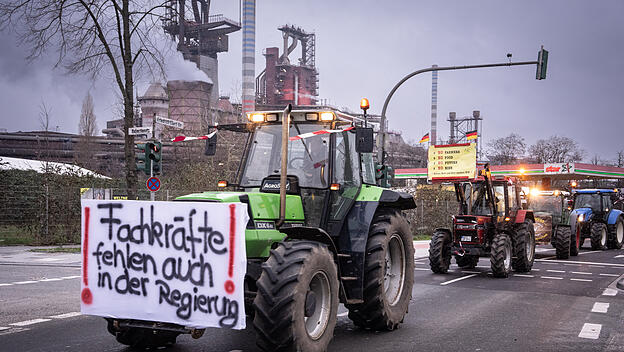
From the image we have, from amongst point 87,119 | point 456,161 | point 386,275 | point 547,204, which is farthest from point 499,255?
point 87,119

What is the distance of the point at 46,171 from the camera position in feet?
84.5

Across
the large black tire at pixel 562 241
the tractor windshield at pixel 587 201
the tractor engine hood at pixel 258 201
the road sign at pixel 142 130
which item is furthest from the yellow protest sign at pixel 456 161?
the tractor engine hood at pixel 258 201

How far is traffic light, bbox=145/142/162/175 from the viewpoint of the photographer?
58.4 ft

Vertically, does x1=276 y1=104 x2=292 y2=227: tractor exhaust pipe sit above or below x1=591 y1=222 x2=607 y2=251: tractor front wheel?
above

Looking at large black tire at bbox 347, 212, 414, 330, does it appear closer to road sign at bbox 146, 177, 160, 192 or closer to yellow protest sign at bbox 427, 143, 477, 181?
road sign at bbox 146, 177, 160, 192

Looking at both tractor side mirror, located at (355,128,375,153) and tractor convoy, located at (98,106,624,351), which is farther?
tractor side mirror, located at (355,128,375,153)

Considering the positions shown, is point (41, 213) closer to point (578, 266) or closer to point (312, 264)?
point (578, 266)

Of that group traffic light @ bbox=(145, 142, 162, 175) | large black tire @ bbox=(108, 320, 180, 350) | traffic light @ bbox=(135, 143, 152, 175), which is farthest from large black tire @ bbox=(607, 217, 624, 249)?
large black tire @ bbox=(108, 320, 180, 350)

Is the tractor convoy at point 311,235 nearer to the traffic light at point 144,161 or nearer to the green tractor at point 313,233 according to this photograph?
the green tractor at point 313,233

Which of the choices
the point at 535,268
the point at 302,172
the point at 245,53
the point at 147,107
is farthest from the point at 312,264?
the point at 147,107

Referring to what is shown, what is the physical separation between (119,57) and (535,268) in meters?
15.3

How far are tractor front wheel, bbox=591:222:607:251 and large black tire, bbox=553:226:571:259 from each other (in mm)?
6032

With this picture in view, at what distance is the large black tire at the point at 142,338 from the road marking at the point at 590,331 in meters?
5.14

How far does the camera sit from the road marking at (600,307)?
10.2 metres
